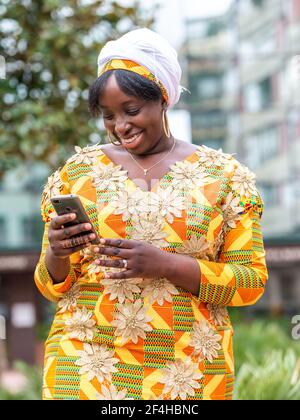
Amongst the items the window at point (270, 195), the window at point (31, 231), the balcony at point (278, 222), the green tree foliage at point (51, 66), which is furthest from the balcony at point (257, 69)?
the green tree foliage at point (51, 66)

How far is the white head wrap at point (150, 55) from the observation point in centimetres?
288

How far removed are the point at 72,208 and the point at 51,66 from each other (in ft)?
16.8

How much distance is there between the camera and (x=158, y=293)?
279 cm

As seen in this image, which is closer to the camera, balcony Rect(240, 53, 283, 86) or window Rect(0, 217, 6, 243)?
balcony Rect(240, 53, 283, 86)

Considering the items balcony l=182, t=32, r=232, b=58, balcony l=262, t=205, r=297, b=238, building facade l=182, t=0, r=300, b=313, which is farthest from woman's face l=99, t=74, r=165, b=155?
balcony l=182, t=32, r=232, b=58

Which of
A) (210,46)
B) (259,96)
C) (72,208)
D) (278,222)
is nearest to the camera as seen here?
(72,208)

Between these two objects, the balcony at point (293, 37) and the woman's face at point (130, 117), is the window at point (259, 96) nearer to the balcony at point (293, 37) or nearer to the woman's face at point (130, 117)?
the balcony at point (293, 37)

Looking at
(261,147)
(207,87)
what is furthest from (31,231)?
(261,147)

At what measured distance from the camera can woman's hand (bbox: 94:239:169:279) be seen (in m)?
2.58

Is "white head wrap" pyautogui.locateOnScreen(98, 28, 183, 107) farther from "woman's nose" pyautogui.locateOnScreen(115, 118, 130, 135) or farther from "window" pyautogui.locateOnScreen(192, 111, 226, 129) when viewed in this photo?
"window" pyautogui.locateOnScreen(192, 111, 226, 129)

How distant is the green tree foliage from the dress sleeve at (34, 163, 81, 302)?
4.14 meters

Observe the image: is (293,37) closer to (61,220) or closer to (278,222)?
(278,222)

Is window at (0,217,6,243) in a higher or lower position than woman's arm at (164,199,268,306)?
lower
